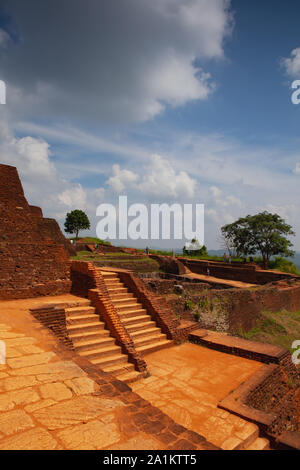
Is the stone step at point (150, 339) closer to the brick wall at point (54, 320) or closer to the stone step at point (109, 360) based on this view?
the stone step at point (109, 360)

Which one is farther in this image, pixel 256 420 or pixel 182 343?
pixel 182 343

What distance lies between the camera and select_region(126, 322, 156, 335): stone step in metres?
6.27

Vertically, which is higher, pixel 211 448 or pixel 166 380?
pixel 211 448

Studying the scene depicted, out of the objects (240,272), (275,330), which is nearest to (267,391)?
(275,330)

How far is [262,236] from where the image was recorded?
28281 mm

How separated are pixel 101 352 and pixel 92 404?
2.91 m

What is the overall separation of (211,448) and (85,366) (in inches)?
63.6

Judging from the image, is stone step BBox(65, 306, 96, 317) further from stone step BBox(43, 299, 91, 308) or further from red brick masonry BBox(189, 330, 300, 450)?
red brick masonry BBox(189, 330, 300, 450)

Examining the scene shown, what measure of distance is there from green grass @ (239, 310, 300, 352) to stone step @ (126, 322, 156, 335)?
19.3ft

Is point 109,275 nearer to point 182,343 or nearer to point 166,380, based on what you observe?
point 182,343

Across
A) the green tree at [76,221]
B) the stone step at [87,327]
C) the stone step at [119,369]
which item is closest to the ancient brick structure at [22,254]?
the stone step at [87,327]

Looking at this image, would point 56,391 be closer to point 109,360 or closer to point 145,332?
point 109,360

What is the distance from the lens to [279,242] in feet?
87.9
